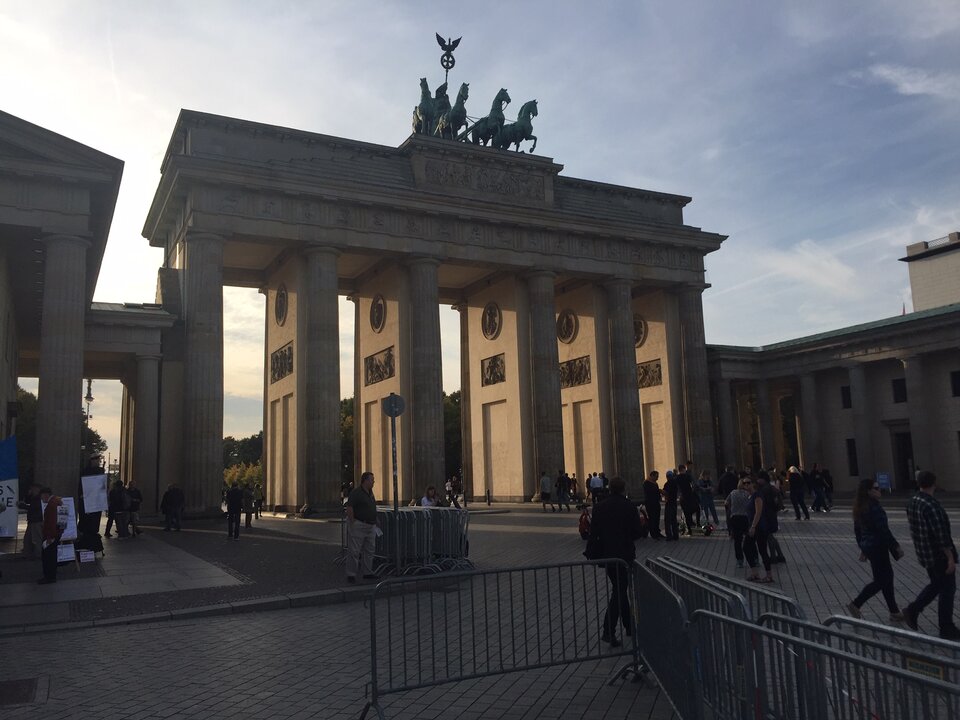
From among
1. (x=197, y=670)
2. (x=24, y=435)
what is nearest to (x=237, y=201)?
(x=197, y=670)

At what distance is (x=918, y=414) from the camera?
4009 centimetres

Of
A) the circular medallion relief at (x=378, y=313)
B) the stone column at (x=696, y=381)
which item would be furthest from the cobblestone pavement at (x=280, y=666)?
the stone column at (x=696, y=381)

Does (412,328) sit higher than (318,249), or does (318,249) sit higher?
(318,249)

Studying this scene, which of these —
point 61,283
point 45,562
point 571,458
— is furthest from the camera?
point 571,458

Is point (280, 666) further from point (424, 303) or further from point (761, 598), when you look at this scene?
point (424, 303)

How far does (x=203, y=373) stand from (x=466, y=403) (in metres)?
17.9

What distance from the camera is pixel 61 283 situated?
21844 millimetres

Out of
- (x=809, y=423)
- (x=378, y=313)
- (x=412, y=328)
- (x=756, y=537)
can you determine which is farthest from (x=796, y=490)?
(x=809, y=423)

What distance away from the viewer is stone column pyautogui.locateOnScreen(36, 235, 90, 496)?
71.1 ft

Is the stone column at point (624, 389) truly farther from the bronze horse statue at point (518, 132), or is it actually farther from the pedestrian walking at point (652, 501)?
the pedestrian walking at point (652, 501)

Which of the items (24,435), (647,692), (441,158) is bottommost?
(647,692)

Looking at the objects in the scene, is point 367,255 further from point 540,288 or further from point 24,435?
point 24,435

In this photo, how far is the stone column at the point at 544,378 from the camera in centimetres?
3831

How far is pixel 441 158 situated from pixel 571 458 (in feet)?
60.4
